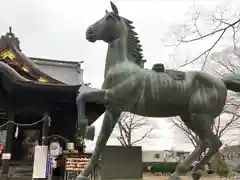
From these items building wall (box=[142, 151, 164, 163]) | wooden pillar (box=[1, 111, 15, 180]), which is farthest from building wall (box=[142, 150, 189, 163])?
wooden pillar (box=[1, 111, 15, 180])

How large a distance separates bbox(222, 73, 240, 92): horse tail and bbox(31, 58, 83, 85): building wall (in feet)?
45.0

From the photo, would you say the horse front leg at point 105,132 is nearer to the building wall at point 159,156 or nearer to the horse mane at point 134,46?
the horse mane at point 134,46

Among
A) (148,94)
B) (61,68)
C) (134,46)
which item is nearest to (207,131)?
(148,94)

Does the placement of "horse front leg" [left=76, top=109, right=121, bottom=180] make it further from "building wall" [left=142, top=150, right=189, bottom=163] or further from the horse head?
"building wall" [left=142, top=150, right=189, bottom=163]

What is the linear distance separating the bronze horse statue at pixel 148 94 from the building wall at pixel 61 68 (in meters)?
13.4

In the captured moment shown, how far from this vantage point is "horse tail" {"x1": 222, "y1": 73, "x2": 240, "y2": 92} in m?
3.52

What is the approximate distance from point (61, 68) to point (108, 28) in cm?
1491

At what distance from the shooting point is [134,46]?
364 cm

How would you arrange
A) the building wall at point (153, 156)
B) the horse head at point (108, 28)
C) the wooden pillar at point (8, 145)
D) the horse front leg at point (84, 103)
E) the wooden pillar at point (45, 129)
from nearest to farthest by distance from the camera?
the horse front leg at point (84, 103) → the horse head at point (108, 28) → the wooden pillar at point (8, 145) → the wooden pillar at point (45, 129) → the building wall at point (153, 156)

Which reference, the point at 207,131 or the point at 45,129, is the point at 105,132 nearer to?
the point at 207,131

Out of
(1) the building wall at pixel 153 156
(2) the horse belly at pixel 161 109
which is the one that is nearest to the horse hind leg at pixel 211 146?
(2) the horse belly at pixel 161 109

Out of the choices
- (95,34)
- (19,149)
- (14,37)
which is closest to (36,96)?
(19,149)

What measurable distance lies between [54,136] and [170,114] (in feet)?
29.0

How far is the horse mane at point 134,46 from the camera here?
361cm
